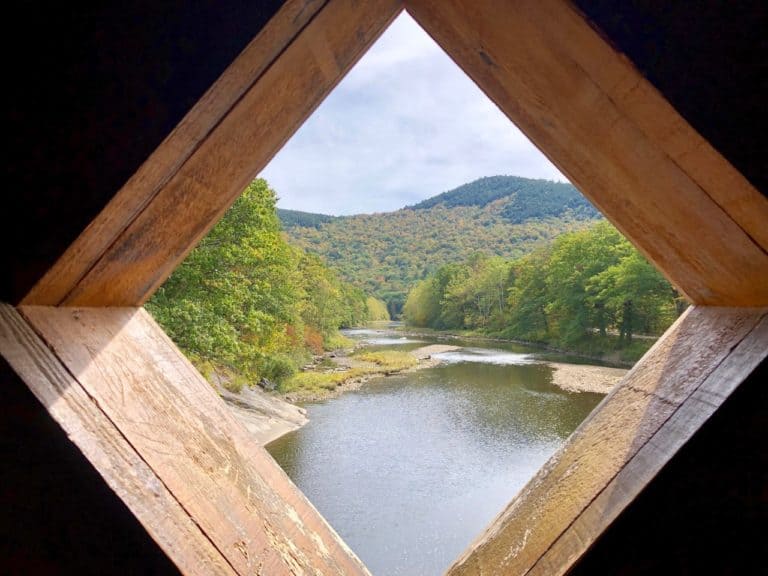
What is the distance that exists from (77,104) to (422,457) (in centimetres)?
1485

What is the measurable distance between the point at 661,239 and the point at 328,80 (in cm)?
81

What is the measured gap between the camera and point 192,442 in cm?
100

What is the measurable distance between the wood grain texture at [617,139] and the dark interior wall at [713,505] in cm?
24

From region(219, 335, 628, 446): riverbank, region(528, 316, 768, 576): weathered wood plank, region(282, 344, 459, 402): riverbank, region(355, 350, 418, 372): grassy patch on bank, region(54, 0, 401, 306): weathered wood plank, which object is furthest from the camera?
region(355, 350, 418, 372): grassy patch on bank

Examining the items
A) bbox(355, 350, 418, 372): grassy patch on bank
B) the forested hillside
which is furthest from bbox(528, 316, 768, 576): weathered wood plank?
the forested hillside

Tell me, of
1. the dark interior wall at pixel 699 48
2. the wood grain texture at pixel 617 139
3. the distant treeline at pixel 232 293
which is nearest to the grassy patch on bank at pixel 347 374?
the distant treeline at pixel 232 293

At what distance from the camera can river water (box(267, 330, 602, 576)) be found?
10727mm

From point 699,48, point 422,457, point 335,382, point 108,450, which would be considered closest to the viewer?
point 699,48

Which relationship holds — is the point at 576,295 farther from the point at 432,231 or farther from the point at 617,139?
the point at 432,231

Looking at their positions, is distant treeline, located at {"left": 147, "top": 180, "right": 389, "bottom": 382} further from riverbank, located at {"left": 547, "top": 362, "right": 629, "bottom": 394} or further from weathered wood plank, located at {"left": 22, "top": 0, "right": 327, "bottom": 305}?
riverbank, located at {"left": 547, "top": 362, "right": 629, "bottom": 394}

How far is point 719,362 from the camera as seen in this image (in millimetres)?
844

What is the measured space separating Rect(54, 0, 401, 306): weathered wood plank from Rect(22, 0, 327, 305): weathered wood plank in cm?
3

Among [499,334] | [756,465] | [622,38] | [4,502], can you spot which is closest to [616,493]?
[756,465]

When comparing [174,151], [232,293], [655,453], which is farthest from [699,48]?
[232,293]
